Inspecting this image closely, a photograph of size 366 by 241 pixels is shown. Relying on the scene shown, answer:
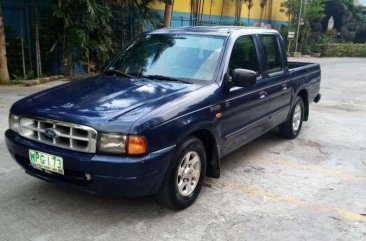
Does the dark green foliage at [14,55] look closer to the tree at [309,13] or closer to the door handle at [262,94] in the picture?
the door handle at [262,94]

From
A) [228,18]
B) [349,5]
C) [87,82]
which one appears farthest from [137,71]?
[349,5]

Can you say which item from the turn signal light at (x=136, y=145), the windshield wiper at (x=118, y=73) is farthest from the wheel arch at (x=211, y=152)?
the windshield wiper at (x=118, y=73)

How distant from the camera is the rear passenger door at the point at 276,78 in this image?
5.55m

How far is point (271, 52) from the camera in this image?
19.1 ft

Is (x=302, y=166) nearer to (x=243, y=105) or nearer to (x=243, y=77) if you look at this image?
(x=243, y=105)

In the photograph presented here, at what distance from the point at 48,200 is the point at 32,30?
28.6ft

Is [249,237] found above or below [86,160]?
Answer: below

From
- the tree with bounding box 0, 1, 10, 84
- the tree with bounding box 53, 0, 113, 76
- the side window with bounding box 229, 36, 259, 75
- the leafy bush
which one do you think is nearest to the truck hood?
the side window with bounding box 229, 36, 259, 75

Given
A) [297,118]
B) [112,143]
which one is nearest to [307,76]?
[297,118]

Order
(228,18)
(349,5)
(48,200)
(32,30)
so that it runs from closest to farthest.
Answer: (48,200) < (32,30) < (228,18) < (349,5)

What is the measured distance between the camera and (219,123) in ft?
14.4

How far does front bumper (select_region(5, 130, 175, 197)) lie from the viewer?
338 centimetres

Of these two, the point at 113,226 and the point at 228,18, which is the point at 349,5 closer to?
the point at 228,18

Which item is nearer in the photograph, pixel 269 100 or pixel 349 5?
pixel 269 100
